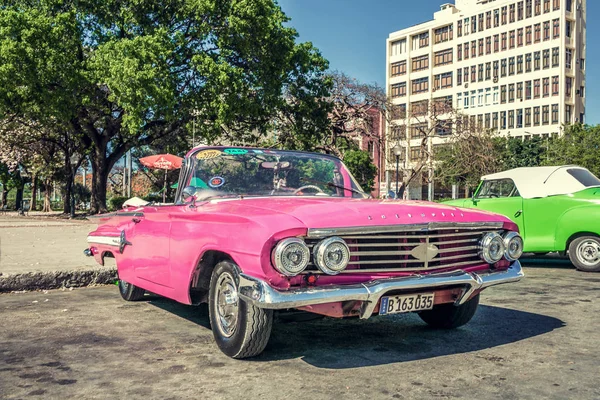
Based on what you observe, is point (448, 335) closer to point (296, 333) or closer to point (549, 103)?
point (296, 333)

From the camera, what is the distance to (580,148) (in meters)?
39.0

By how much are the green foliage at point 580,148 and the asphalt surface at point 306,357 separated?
34.5 m

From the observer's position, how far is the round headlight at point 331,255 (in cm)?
394

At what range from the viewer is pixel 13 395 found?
359 cm

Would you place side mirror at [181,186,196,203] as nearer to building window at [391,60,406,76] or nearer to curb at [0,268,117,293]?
curb at [0,268,117,293]

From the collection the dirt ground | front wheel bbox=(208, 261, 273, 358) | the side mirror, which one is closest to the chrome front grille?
front wheel bbox=(208, 261, 273, 358)

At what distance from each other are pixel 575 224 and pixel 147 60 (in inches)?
679

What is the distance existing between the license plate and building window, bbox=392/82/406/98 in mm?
77668

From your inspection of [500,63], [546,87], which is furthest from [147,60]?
[500,63]

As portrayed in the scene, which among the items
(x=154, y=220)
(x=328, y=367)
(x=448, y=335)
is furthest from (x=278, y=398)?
(x=154, y=220)

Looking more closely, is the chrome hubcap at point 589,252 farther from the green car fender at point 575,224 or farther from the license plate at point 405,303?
the license plate at point 405,303

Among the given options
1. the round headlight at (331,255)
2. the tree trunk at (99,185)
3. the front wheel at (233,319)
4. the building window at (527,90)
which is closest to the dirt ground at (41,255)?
the front wheel at (233,319)

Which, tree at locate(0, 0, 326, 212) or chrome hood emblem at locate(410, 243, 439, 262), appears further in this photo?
tree at locate(0, 0, 326, 212)

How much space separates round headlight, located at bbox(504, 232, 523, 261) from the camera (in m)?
4.91
